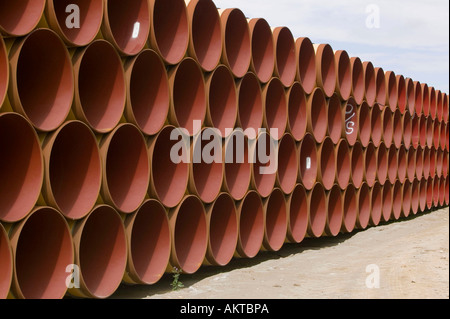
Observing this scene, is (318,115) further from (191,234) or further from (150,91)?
(150,91)

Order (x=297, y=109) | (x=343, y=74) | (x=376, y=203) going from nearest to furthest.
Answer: (x=297, y=109) < (x=343, y=74) < (x=376, y=203)

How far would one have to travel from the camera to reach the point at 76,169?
4309 millimetres

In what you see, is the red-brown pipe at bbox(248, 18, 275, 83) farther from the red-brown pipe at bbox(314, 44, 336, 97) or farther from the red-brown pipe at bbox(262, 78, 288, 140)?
the red-brown pipe at bbox(314, 44, 336, 97)

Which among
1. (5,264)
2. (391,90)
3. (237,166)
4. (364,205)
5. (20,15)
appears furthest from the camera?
(391,90)

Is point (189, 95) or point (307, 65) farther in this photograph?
point (307, 65)

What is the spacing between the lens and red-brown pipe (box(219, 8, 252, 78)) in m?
6.09

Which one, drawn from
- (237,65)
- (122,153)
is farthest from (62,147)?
(237,65)

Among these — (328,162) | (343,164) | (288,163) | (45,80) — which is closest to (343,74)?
(343,164)

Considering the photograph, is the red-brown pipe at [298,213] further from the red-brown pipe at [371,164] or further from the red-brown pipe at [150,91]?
the red-brown pipe at [150,91]

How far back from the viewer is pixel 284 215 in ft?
22.4

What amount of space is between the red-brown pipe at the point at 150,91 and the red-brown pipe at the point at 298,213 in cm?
259

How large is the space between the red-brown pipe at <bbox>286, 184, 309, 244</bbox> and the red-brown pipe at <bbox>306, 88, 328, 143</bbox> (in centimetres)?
72

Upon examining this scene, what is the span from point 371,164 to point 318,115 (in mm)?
1930
